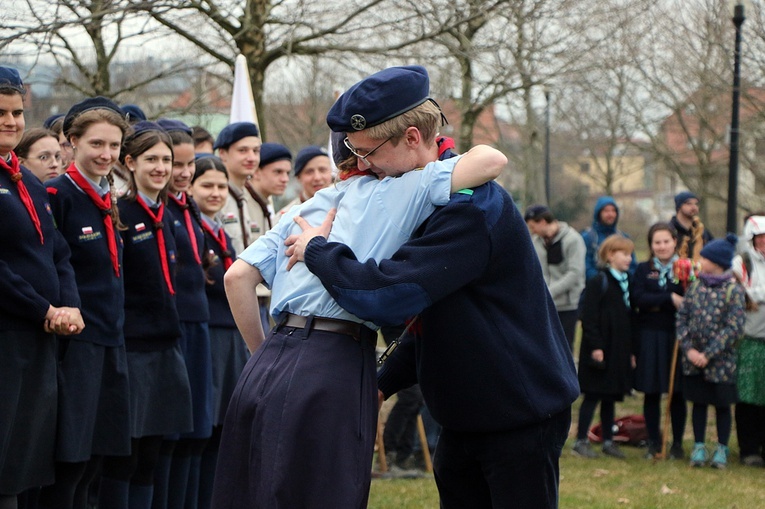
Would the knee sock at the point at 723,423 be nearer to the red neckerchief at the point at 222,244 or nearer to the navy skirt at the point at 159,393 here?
the red neckerchief at the point at 222,244

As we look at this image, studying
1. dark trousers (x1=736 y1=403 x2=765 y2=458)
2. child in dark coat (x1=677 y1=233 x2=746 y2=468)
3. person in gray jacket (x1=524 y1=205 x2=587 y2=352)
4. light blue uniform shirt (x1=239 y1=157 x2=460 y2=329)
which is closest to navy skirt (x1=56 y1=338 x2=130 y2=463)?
light blue uniform shirt (x1=239 y1=157 x2=460 y2=329)

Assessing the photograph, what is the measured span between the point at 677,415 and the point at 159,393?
17.1 ft

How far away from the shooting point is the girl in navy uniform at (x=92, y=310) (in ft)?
15.3

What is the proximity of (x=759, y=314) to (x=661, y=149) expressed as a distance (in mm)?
17236

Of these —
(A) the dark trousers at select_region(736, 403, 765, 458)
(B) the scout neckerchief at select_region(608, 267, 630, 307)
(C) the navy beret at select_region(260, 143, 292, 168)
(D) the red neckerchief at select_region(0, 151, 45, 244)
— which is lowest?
(A) the dark trousers at select_region(736, 403, 765, 458)

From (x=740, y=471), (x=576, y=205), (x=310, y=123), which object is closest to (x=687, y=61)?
(x=740, y=471)

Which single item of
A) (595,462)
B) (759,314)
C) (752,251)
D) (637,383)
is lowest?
(595,462)

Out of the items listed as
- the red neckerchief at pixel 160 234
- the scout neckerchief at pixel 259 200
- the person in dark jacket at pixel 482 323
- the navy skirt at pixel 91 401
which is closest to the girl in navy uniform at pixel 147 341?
the red neckerchief at pixel 160 234

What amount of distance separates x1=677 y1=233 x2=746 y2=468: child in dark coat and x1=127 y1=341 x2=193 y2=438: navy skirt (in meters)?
4.71

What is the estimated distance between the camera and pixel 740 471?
26.8 ft

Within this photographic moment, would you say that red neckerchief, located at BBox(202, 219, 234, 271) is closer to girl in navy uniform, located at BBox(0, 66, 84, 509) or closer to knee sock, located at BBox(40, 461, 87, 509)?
girl in navy uniform, located at BBox(0, 66, 84, 509)

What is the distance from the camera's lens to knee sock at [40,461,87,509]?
4.64 metres

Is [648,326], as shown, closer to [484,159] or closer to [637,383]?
[637,383]

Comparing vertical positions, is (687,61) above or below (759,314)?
above
